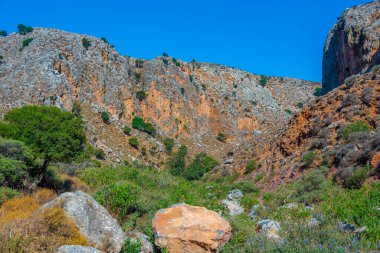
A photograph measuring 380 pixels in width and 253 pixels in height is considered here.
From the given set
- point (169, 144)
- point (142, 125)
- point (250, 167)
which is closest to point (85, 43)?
point (142, 125)

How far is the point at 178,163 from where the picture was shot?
4528cm

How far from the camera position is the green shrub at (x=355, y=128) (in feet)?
69.4

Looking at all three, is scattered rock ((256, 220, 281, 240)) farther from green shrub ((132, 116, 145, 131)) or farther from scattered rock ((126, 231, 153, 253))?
green shrub ((132, 116, 145, 131))

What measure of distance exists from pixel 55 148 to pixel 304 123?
1978 centimetres

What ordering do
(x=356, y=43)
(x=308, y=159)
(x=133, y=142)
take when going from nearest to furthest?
(x=308, y=159) → (x=356, y=43) → (x=133, y=142)

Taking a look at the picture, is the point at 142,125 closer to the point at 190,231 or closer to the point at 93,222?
the point at 93,222

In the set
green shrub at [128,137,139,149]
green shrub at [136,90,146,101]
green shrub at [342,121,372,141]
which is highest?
green shrub at [136,90,146,101]

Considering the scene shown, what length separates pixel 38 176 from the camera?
17328mm

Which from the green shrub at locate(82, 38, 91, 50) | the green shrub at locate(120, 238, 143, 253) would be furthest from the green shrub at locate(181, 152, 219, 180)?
the green shrub at locate(120, 238, 143, 253)

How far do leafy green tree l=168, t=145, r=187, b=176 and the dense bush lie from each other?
2412 centimetres

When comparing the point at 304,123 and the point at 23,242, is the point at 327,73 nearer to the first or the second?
the point at 304,123

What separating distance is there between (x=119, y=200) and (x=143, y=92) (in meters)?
47.0

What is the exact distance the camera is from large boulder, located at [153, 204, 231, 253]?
7.34 meters

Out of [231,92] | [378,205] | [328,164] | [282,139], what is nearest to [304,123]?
[282,139]
